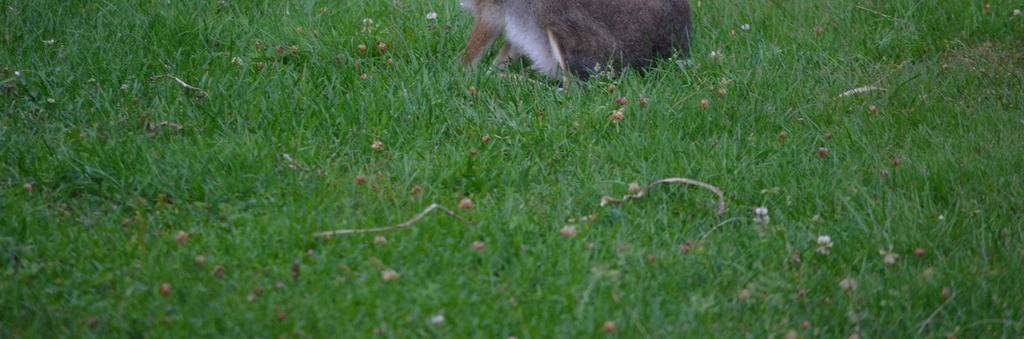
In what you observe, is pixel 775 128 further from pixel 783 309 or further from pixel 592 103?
pixel 783 309

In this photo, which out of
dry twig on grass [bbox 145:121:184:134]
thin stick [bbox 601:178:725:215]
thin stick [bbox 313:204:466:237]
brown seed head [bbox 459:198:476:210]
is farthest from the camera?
dry twig on grass [bbox 145:121:184:134]

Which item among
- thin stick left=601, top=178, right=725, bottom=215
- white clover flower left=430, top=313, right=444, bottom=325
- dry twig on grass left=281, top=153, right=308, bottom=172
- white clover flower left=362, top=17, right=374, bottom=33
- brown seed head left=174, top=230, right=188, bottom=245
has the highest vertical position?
white clover flower left=430, top=313, right=444, bottom=325

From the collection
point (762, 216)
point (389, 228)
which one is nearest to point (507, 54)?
point (762, 216)

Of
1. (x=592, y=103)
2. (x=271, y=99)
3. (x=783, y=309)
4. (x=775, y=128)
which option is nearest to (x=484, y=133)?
(x=592, y=103)

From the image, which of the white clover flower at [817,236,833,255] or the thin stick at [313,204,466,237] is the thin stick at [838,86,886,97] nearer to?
the white clover flower at [817,236,833,255]

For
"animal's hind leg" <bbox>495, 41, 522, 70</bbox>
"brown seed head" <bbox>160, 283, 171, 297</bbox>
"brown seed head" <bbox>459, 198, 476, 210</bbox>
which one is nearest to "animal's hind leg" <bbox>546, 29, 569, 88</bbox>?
"animal's hind leg" <bbox>495, 41, 522, 70</bbox>

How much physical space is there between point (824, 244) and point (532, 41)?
2.41 metres

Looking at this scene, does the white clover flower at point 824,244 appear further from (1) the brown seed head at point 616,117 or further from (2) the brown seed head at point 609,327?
(1) the brown seed head at point 616,117

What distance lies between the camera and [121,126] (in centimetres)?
507

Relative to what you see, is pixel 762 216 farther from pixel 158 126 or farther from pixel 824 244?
pixel 158 126

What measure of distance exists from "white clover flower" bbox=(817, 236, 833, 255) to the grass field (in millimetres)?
38

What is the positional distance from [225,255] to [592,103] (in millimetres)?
2320

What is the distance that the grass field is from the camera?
12.4 feet

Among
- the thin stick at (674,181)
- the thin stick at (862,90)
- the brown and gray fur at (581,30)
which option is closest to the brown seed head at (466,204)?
the thin stick at (674,181)
